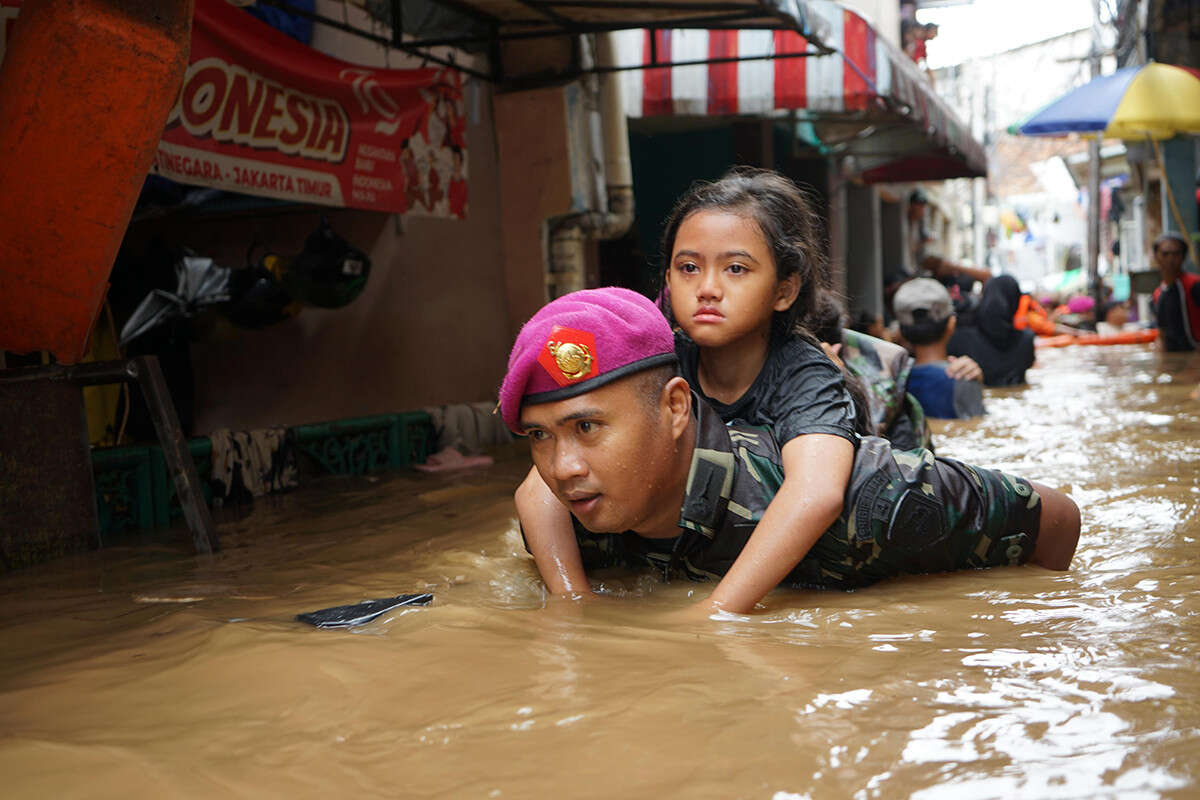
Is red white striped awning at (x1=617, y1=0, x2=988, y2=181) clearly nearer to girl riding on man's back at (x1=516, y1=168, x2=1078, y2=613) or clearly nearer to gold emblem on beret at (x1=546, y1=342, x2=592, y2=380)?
girl riding on man's back at (x1=516, y1=168, x2=1078, y2=613)

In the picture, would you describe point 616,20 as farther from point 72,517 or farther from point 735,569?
point 735,569

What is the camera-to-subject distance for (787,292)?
2.98 meters

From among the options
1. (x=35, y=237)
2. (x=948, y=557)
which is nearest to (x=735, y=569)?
(x=948, y=557)

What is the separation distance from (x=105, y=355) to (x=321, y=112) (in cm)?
155

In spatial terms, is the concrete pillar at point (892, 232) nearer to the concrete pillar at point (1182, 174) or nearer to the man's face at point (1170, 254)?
the concrete pillar at point (1182, 174)

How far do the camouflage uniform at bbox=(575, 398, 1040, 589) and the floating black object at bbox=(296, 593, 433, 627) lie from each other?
21.1 inches

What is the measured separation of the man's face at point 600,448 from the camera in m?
2.42

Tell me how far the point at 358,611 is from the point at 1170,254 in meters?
11.8

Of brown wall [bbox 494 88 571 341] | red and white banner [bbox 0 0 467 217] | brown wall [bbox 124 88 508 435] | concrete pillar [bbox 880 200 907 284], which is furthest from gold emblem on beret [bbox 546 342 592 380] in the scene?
concrete pillar [bbox 880 200 907 284]

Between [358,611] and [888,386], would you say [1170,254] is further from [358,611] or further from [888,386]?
[358,611]

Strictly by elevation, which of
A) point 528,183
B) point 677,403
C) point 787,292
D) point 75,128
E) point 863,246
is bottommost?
point 677,403

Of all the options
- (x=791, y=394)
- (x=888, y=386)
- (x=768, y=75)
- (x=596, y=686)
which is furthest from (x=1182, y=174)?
(x=596, y=686)

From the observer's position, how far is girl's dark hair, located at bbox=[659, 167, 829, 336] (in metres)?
2.89

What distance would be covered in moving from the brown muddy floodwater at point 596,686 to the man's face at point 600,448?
259mm
